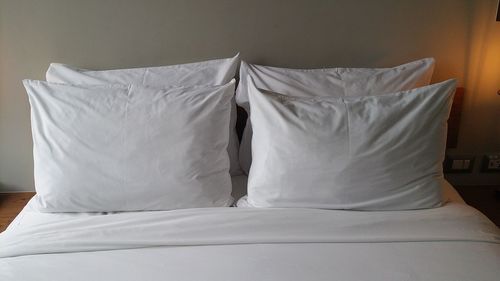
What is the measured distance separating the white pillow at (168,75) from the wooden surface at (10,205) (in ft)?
1.93

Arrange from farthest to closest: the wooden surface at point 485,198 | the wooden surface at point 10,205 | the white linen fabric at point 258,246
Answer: the wooden surface at point 485,198, the wooden surface at point 10,205, the white linen fabric at point 258,246

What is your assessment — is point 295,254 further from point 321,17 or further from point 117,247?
point 321,17

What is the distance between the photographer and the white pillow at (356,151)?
1.17 m

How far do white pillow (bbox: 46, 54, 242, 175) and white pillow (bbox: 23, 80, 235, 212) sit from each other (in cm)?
20

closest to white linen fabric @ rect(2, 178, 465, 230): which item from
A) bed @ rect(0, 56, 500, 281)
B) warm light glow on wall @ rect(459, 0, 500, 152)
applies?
bed @ rect(0, 56, 500, 281)

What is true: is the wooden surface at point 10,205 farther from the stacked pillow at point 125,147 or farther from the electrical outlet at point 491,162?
the electrical outlet at point 491,162

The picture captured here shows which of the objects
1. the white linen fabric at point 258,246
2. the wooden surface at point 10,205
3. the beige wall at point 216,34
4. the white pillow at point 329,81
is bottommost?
the wooden surface at point 10,205

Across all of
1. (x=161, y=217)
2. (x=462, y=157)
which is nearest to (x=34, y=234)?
(x=161, y=217)

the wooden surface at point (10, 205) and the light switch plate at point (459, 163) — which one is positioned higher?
the light switch plate at point (459, 163)

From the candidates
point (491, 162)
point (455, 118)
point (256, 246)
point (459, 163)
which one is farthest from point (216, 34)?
point (491, 162)

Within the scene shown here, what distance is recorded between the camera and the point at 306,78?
1.50 m

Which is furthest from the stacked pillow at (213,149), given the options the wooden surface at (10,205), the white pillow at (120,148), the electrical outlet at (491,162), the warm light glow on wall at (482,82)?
the electrical outlet at (491,162)

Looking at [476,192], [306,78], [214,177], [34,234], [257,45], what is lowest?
[476,192]

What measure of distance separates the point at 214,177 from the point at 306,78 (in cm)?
55
